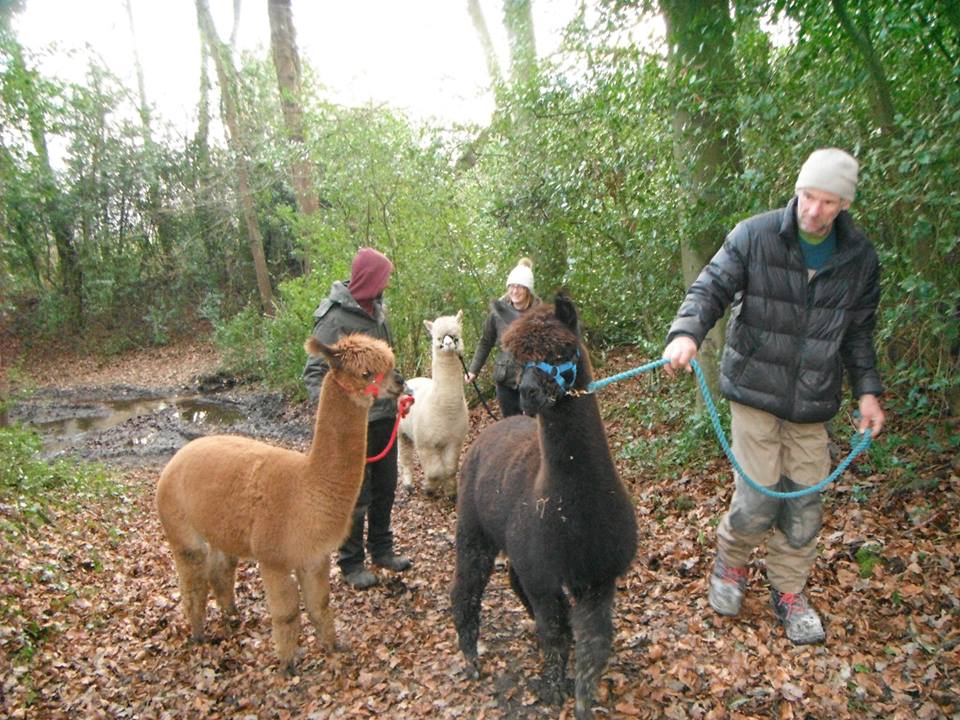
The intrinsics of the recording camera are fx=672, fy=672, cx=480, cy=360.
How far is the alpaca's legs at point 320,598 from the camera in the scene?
13.0 feet

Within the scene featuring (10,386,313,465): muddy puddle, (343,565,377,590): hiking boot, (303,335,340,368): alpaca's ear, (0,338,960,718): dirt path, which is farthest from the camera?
(10,386,313,465): muddy puddle

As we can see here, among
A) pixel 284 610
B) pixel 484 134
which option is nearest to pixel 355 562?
pixel 284 610

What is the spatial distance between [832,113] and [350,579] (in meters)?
4.61

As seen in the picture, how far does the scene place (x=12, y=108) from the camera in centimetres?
1062

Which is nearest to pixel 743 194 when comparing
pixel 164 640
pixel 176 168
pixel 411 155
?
pixel 164 640

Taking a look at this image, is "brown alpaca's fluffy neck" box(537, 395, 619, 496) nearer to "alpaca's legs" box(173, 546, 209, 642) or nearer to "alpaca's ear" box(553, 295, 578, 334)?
"alpaca's ear" box(553, 295, 578, 334)

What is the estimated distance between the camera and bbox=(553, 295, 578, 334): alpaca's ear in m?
3.04

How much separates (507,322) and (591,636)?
12.0ft

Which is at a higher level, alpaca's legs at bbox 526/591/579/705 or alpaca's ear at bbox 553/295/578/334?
alpaca's ear at bbox 553/295/578/334

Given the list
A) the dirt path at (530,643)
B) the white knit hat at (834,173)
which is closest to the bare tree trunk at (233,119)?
the dirt path at (530,643)

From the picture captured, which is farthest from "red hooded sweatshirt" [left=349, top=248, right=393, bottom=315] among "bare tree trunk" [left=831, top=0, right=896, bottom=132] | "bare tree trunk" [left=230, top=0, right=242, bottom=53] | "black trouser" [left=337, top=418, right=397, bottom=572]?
"bare tree trunk" [left=230, top=0, right=242, bottom=53]

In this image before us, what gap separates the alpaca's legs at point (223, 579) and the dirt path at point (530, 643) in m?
0.14

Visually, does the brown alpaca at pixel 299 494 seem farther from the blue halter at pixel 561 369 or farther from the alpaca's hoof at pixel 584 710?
the alpaca's hoof at pixel 584 710

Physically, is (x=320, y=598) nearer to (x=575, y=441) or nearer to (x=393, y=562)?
(x=393, y=562)
